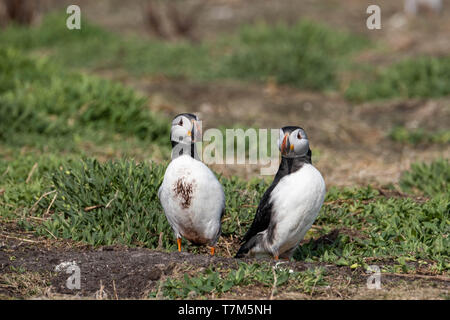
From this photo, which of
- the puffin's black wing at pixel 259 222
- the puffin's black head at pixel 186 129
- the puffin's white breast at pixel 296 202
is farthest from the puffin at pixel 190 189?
the puffin's white breast at pixel 296 202

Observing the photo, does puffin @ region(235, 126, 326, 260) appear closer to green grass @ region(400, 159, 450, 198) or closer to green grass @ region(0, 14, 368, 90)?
green grass @ region(400, 159, 450, 198)

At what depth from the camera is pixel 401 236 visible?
479 centimetres

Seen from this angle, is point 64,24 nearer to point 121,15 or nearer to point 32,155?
point 121,15

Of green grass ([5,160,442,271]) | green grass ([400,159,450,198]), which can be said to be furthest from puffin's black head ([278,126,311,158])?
green grass ([400,159,450,198])

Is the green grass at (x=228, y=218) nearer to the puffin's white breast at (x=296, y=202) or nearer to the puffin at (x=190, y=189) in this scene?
the puffin's white breast at (x=296, y=202)

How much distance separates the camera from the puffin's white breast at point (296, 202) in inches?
156

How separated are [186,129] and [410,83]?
677cm

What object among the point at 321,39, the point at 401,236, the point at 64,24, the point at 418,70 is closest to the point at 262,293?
the point at 401,236

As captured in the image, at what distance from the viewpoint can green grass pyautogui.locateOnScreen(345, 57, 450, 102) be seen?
32.0 ft

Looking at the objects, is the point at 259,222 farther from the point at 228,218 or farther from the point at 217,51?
the point at 217,51

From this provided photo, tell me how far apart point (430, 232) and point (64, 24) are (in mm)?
10040

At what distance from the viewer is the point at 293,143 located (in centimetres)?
402

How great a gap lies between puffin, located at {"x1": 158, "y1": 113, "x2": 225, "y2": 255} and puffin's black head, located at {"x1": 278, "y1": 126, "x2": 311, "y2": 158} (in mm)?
467

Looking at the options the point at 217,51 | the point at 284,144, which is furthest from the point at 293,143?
the point at 217,51
